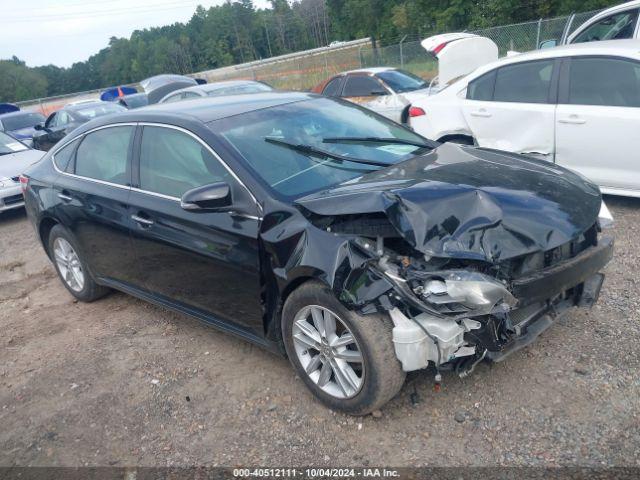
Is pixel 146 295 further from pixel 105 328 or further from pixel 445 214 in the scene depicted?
pixel 445 214

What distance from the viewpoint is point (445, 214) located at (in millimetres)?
2805

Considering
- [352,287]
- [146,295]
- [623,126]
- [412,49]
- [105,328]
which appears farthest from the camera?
[412,49]

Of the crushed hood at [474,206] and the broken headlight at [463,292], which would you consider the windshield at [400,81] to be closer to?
the crushed hood at [474,206]

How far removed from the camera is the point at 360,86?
10.5 metres

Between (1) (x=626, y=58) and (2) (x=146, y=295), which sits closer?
(2) (x=146, y=295)

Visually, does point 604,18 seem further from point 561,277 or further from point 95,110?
point 95,110

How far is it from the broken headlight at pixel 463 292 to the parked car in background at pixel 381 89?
7.34 meters

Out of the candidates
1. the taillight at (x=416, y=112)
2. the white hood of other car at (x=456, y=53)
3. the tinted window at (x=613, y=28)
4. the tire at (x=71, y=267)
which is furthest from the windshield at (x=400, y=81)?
the tire at (x=71, y=267)

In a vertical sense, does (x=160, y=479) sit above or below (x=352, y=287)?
below

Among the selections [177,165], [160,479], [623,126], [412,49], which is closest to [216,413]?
[160,479]

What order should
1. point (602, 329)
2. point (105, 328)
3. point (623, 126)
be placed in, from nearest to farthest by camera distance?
point (602, 329) → point (105, 328) → point (623, 126)

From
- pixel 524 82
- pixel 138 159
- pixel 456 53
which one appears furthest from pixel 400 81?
pixel 138 159

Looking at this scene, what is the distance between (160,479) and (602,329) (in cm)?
286

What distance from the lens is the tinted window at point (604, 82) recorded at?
17.2 ft
